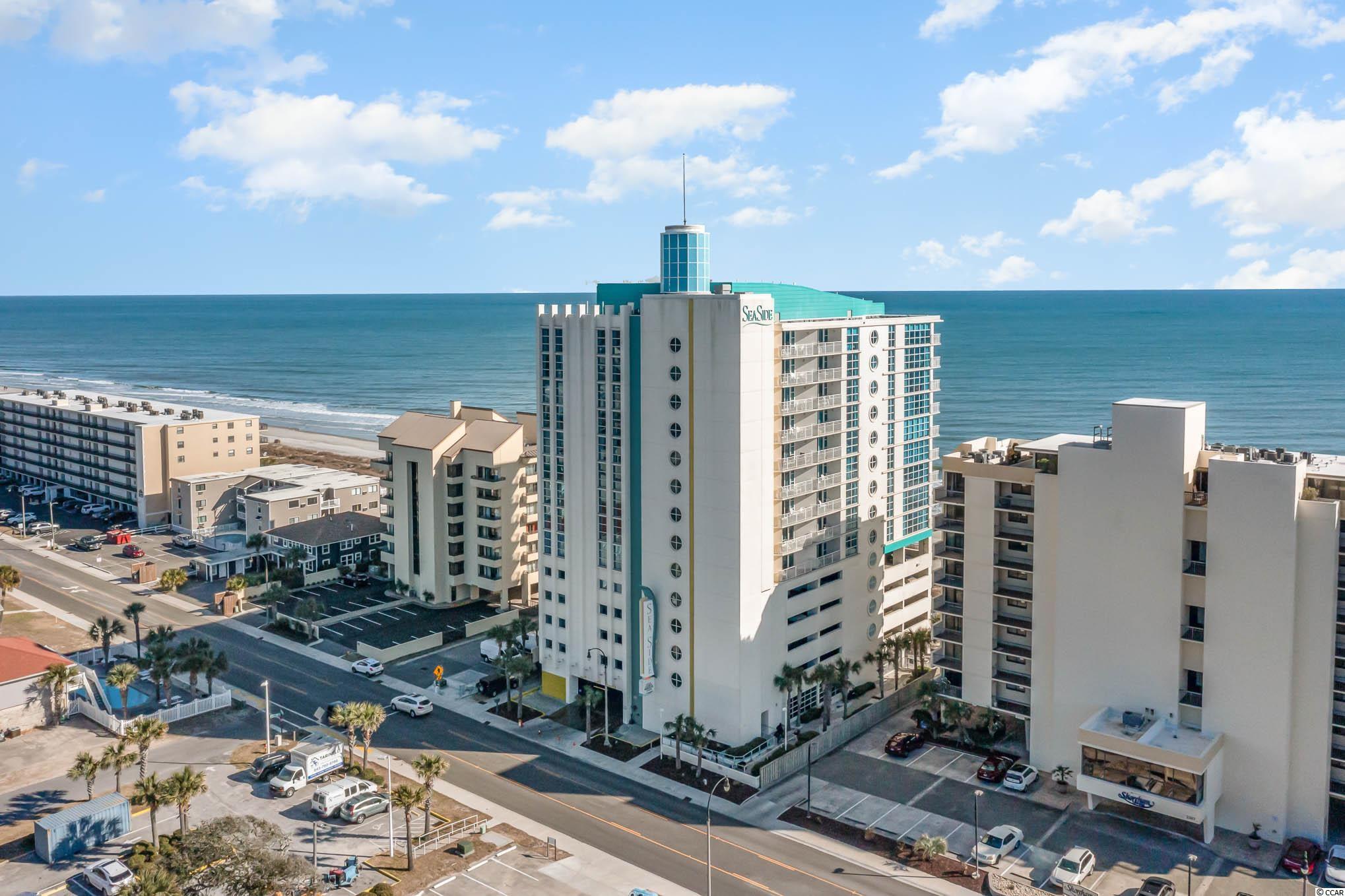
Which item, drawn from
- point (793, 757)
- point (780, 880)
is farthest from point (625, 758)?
point (780, 880)

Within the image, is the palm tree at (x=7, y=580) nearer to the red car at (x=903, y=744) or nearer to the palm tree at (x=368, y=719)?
the palm tree at (x=368, y=719)

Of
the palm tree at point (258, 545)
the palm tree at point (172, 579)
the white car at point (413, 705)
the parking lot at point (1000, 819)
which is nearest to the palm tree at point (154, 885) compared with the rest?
the white car at point (413, 705)

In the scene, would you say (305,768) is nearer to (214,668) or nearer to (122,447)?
(214,668)

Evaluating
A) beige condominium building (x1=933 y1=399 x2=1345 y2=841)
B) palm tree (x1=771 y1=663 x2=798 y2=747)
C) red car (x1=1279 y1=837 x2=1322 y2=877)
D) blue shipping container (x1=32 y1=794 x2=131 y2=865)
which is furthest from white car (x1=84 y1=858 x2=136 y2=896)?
red car (x1=1279 y1=837 x2=1322 y2=877)

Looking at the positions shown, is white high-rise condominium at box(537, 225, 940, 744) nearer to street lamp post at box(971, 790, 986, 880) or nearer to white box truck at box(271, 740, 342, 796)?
street lamp post at box(971, 790, 986, 880)

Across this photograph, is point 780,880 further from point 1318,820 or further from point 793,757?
point 1318,820

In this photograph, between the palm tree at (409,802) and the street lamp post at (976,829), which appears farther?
the street lamp post at (976,829)
